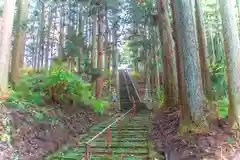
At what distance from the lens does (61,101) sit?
9898mm

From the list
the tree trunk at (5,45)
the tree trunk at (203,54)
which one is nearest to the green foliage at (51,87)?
the tree trunk at (5,45)

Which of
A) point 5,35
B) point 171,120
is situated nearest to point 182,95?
point 171,120

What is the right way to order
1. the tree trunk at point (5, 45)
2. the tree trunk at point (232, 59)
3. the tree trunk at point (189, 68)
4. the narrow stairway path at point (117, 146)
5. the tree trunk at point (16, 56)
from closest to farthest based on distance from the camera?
the tree trunk at point (232, 59) < the narrow stairway path at point (117, 146) < the tree trunk at point (189, 68) < the tree trunk at point (5, 45) < the tree trunk at point (16, 56)

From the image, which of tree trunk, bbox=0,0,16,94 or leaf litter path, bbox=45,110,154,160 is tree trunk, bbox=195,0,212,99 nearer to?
leaf litter path, bbox=45,110,154,160

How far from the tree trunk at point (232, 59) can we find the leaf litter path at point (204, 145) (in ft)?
1.51

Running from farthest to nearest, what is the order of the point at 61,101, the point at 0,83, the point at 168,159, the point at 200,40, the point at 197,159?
1. the point at 200,40
2. the point at 61,101
3. the point at 0,83
4. the point at 168,159
5. the point at 197,159

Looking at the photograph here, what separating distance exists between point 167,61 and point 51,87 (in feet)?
17.6

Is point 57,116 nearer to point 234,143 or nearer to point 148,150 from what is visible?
point 148,150

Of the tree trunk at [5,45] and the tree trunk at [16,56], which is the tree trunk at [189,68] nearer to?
the tree trunk at [5,45]

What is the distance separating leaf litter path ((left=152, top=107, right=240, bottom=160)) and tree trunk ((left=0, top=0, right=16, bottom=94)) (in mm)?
5338

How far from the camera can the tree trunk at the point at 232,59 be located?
6.09 metres

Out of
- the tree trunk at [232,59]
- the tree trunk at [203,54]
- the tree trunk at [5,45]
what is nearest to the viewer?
the tree trunk at [232,59]

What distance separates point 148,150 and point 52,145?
2.98 meters

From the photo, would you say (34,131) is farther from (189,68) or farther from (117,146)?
(189,68)
